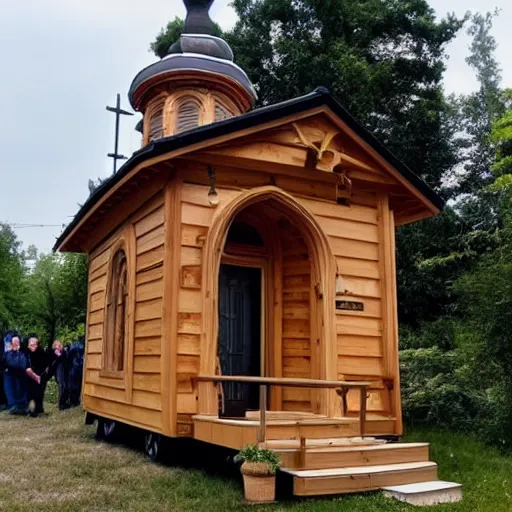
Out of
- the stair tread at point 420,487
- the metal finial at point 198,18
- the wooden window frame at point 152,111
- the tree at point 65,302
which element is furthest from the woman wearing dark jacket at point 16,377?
the stair tread at point 420,487

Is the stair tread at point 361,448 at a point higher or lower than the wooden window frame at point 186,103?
lower

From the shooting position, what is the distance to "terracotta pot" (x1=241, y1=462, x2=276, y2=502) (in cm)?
586

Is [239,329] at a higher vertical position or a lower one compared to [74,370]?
higher

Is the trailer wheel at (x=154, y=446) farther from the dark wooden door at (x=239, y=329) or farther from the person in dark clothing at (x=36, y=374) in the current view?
the person in dark clothing at (x=36, y=374)

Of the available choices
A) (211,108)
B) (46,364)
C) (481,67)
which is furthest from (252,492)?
(481,67)

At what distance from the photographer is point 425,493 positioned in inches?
239

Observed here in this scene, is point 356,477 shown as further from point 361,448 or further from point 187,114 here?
point 187,114

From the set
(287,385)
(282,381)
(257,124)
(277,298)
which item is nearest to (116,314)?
(277,298)

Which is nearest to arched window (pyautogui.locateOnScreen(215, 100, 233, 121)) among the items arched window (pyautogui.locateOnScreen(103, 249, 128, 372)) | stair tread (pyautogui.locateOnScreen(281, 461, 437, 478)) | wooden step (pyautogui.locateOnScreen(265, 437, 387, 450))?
arched window (pyautogui.locateOnScreen(103, 249, 128, 372))

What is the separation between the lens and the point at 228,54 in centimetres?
1370

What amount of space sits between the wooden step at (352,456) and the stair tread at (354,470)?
45mm

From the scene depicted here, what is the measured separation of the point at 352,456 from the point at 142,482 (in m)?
2.13

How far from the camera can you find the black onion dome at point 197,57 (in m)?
12.5

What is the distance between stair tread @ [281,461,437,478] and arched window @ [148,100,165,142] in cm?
796
